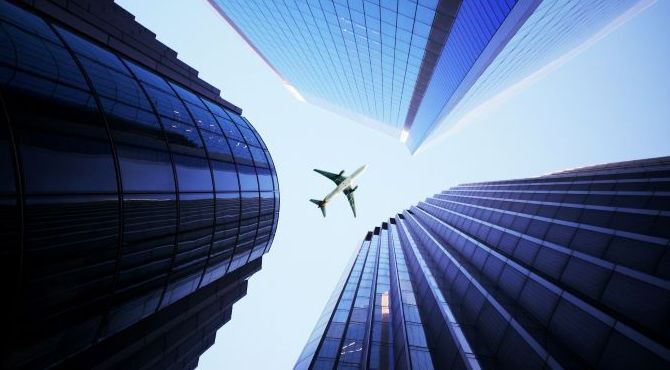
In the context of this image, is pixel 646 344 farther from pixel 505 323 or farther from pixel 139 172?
pixel 139 172

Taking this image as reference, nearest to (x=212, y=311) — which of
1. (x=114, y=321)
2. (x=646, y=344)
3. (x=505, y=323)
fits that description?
(x=114, y=321)

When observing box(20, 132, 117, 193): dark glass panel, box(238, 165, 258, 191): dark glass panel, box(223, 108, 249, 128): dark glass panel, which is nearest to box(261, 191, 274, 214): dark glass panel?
box(238, 165, 258, 191): dark glass panel

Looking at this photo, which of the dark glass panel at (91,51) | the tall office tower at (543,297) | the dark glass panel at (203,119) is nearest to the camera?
the tall office tower at (543,297)

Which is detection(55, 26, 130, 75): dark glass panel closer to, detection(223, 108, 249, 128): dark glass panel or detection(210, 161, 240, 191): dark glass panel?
detection(210, 161, 240, 191): dark glass panel

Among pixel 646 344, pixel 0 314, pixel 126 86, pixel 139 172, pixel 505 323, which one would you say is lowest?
pixel 0 314

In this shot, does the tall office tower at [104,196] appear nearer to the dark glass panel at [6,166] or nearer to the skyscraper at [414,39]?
the dark glass panel at [6,166]

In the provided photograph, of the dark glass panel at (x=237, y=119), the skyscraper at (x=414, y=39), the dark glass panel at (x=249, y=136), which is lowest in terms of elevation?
the dark glass panel at (x=249, y=136)

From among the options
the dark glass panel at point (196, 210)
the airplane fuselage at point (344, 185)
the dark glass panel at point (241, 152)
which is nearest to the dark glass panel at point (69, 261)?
the dark glass panel at point (196, 210)
